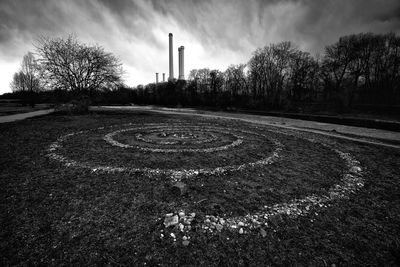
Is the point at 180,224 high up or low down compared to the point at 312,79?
down

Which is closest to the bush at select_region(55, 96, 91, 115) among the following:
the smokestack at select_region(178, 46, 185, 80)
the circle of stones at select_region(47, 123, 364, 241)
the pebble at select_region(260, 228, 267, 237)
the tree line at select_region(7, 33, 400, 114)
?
the tree line at select_region(7, 33, 400, 114)

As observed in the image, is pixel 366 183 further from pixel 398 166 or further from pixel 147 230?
pixel 147 230

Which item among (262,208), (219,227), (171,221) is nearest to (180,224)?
(171,221)

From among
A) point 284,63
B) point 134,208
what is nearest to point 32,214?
point 134,208

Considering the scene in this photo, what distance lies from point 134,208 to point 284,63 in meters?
55.8

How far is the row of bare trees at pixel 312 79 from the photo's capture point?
119 feet

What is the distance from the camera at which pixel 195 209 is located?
15.2 feet

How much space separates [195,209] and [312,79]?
55.8m

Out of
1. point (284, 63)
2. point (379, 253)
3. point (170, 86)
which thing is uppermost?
point (284, 63)

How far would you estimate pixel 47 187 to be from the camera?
545 cm

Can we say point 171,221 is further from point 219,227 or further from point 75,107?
point 75,107

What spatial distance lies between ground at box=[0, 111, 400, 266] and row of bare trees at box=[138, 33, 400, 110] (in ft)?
112

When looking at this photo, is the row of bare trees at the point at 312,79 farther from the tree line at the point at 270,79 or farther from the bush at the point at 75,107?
the bush at the point at 75,107

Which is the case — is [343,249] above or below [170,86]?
below
